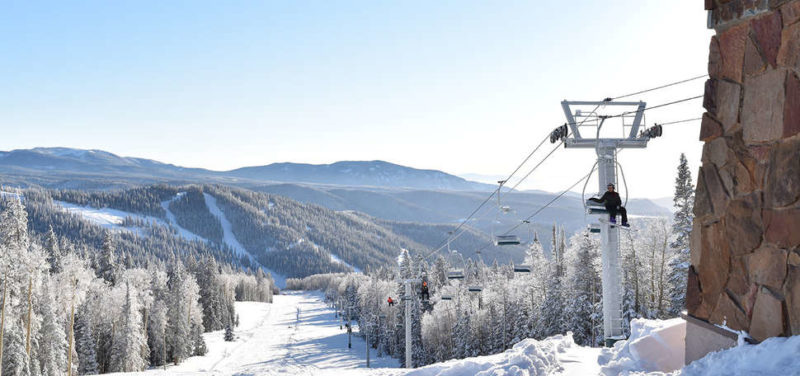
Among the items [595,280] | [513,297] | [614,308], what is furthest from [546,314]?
[614,308]

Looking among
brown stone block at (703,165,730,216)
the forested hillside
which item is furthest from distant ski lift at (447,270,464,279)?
the forested hillside

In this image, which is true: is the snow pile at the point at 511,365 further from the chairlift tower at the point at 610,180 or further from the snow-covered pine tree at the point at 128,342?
the snow-covered pine tree at the point at 128,342

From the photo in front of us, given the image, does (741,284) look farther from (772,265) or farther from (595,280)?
(595,280)

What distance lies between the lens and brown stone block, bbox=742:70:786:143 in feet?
23.6

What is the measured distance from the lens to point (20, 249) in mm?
31766

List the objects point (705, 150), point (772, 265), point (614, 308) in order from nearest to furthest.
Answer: point (772, 265) → point (705, 150) → point (614, 308)

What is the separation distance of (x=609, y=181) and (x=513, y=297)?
118 ft

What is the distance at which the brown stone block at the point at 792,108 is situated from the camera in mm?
6922

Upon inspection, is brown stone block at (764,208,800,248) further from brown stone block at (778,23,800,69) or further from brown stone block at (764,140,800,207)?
brown stone block at (778,23,800,69)

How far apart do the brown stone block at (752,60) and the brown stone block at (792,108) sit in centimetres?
53

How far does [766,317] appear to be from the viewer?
Answer: 23.8 ft

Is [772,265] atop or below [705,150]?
below

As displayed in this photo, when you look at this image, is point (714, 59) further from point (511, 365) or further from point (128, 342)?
point (128, 342)

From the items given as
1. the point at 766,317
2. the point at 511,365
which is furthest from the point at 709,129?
the point at 511,365
